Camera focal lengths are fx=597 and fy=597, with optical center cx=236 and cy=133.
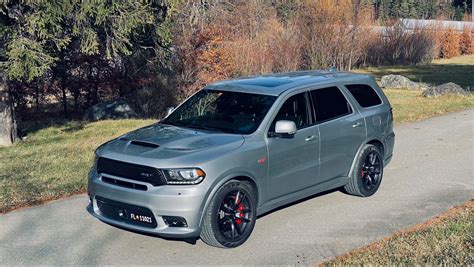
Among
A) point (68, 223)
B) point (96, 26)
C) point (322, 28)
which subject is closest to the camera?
point (68, 223)

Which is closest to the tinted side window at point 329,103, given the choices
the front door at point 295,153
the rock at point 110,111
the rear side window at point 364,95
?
the front door at point 295,153

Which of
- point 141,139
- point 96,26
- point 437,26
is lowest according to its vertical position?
point 437,26

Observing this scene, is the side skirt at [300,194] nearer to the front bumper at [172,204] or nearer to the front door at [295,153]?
the front door at [295,153]

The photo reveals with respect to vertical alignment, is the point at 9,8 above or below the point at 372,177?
above

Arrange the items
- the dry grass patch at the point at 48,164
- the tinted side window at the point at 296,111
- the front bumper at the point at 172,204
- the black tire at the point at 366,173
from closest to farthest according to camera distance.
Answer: the front bumper at the point at 172,204, the tinted side window at the point at 296,111, the black tire at the point at 366,173, the dry grass patch at the point at 48,164

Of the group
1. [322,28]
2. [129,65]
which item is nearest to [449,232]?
[129,65]

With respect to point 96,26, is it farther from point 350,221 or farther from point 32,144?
point 350,221

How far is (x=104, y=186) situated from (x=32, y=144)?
7.12 metres

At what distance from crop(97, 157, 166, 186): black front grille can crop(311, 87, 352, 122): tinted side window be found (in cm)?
239

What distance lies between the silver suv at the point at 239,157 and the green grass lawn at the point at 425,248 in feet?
3.87

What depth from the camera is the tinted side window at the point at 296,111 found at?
6996 mm

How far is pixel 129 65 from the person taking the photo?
2044 cm

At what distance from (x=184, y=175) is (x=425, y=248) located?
8.14 ft

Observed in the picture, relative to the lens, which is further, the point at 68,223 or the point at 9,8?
the point at 9,8
